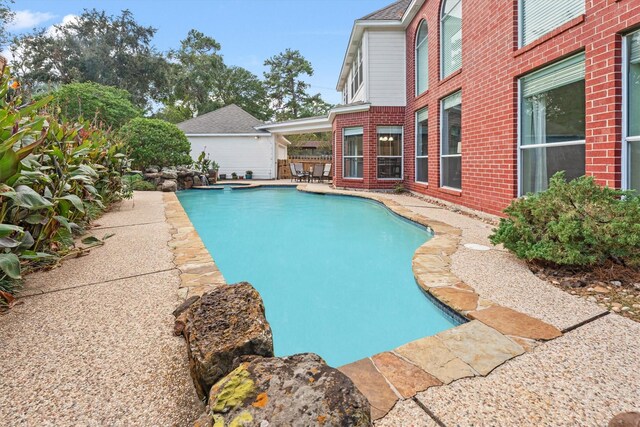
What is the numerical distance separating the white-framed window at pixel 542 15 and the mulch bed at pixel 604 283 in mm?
2952

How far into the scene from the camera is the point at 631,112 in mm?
3359

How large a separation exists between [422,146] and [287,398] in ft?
30.8

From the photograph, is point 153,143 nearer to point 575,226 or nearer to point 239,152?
point 239,152

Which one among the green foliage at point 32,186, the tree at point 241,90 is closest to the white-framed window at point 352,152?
the green foliage at point 32,186

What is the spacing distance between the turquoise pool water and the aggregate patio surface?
0.64 m

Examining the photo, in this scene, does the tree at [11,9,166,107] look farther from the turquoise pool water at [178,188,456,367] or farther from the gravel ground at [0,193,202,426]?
the gravel ground at [0,193,202,426]

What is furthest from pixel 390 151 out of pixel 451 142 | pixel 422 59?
pixel 451 142

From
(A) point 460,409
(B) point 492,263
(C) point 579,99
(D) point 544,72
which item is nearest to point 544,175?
(C) point 579,99

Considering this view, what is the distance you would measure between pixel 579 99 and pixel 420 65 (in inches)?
253

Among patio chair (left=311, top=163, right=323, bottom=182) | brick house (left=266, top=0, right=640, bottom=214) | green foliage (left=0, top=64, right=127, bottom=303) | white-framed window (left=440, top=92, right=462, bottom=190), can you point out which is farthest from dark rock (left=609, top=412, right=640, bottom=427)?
patio chair (left=311, top=163, right=323, bottom=182)

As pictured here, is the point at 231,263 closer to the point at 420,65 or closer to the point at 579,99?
the point at 579,99

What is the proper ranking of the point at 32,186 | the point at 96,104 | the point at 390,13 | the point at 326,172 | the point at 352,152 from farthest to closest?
the point at 326,172 < the point at 96,104 < the point at 352,152 < the point at 390,13 < the point at 32,186

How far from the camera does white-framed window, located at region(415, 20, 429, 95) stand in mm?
9188

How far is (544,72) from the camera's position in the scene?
4594mm
